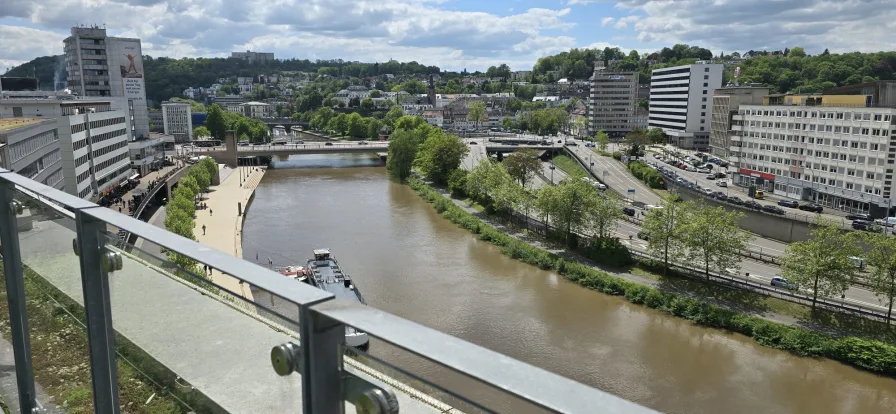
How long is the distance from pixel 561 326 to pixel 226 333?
14.8 meters

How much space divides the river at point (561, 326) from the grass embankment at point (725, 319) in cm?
29

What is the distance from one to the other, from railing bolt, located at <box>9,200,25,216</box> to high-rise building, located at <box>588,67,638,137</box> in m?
72.1

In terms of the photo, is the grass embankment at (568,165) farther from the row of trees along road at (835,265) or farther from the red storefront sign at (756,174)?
the row of trees along road at (835,265)

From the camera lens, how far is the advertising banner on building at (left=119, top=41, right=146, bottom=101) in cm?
5012

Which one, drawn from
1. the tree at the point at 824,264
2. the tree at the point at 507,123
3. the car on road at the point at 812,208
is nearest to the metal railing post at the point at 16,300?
→ the tree at the point at 824,264

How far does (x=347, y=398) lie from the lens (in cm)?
126

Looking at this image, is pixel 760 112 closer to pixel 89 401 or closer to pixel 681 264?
pixel 681 264

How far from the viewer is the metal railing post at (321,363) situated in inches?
47.3

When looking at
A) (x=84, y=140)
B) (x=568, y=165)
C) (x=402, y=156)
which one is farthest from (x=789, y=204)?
(x=84, y=140)

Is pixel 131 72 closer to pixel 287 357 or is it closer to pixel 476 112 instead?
pixel 476 112

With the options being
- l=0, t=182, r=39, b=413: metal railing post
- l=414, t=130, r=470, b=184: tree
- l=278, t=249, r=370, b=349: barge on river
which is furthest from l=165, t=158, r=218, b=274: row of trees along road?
l=414, t=130, r=470, b=184: tree

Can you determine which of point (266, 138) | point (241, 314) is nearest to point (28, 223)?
point (241, 314)

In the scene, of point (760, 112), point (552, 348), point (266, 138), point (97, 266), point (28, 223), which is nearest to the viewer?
point (97, 266)

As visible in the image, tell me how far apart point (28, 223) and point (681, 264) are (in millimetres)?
19261
